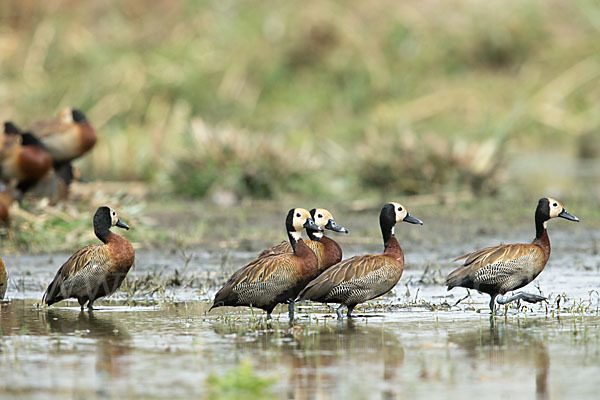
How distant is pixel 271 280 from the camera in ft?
25.1

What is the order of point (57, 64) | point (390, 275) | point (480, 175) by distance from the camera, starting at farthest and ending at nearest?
point (57, 64)
point (480, 175)
point (390, 275)

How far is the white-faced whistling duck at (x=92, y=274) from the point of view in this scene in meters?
8.21

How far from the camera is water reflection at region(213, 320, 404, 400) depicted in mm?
5582

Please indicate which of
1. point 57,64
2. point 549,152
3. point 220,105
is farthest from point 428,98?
point 57,64

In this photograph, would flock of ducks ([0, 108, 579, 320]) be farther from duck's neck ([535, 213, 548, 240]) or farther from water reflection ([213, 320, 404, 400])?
water reflection ([213, 320, 404, 400])

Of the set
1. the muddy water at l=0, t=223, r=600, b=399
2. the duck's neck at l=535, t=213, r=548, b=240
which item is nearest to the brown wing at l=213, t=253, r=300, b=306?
the muddy water at l=0, t=223, r=600, b=399

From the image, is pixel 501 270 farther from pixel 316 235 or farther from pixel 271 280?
pixel 271 280

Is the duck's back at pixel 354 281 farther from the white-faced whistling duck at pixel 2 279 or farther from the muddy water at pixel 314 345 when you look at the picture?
the white-faced whistling duck at pixel 2 279

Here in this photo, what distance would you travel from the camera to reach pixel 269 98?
2717 cm

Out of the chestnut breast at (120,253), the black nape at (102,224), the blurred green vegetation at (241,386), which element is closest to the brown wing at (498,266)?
the chestnut breast at (120,253)

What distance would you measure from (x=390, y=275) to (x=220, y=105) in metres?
16.9

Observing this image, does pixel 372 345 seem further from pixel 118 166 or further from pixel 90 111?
pixel 90 111

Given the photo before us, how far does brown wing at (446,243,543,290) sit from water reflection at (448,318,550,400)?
520mm

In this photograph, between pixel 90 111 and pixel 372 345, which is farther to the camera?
pixel 90 111
